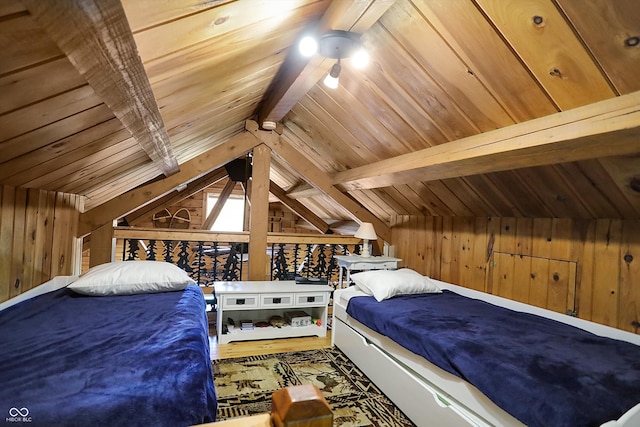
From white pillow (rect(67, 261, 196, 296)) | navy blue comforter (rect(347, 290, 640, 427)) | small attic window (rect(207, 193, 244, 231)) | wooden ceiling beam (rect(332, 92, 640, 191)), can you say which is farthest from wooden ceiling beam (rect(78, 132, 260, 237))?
small attic window (rect(207, 193, 244, 231))

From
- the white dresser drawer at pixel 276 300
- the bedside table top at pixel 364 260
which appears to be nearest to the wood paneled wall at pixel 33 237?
the white dresser drawer at pixel 276 300

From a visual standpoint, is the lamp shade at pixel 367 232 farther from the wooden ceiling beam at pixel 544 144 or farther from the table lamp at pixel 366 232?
the wooden ceiling beam at pixel 544 144

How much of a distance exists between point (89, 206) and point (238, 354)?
6.87ft

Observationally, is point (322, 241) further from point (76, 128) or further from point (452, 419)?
point (76, 128)

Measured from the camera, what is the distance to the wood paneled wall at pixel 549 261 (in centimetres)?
194

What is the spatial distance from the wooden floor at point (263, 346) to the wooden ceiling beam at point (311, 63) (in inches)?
79.7

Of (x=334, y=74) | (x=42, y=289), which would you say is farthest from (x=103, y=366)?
(x=334, y=74)

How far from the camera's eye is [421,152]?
239cm

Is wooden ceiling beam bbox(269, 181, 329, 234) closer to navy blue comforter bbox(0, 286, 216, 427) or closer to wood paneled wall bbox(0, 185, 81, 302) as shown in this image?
wood paneled wall bbox(0, 185, 81, 302)

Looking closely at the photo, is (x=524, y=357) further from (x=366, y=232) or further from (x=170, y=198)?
(x=170, y=198)

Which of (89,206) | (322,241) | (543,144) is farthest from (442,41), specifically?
(89,206)

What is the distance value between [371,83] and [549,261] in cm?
170

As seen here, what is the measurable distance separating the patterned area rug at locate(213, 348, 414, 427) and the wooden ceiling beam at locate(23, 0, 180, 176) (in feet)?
5.67

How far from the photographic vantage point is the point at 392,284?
2703mm
